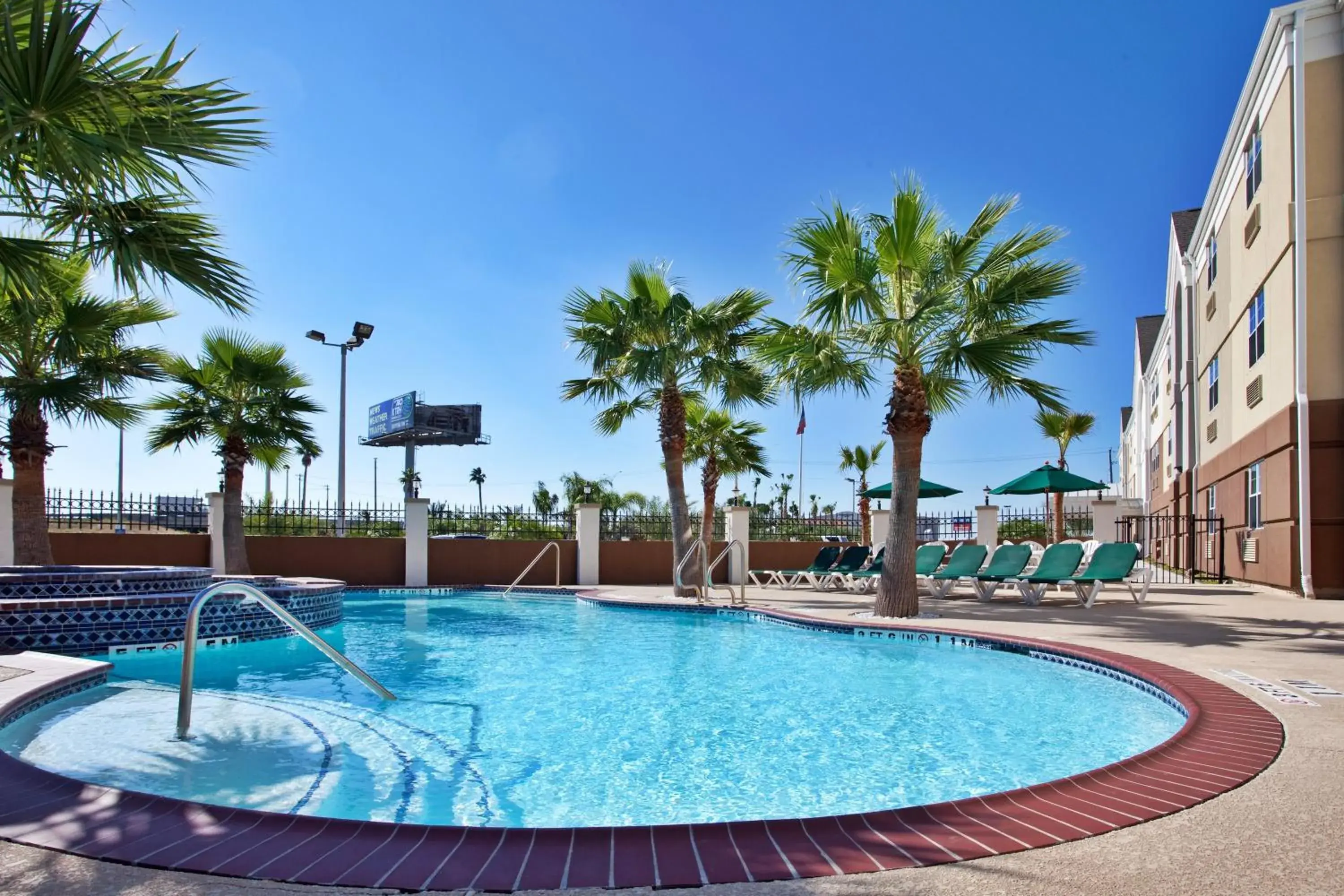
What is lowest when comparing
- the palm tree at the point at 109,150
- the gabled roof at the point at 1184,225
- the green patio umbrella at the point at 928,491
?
the green patio umbrella at the point at 928,491

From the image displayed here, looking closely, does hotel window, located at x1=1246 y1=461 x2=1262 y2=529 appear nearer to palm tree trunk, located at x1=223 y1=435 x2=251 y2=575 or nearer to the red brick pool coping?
the red brick pool coping

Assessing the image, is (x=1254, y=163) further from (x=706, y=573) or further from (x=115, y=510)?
(x=115, y=510)

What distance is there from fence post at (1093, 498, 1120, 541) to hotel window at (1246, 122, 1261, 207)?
703 cm

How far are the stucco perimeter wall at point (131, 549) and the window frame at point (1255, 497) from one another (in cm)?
1995

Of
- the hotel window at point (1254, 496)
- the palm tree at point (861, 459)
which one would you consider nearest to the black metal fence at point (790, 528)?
the palm tree at point (861, 459)

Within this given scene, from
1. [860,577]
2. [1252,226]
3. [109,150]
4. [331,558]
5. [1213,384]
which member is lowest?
[860,577]

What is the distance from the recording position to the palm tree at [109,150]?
412 cm

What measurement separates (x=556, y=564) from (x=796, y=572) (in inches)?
219

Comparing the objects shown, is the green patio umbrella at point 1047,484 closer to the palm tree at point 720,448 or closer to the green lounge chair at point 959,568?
the green lounge chair at point 959,568

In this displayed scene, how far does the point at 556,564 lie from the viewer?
1945 cm

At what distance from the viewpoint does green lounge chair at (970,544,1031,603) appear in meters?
13.2

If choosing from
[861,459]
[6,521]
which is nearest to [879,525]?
[861,459]

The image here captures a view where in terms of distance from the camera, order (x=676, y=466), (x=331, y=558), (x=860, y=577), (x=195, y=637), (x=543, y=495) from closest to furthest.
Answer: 1. (x=195, y=637)
2. (x=860, y=577)
3. (x=676, y=466)
4. (x=331, y=558)
5. (x=543, y=495)

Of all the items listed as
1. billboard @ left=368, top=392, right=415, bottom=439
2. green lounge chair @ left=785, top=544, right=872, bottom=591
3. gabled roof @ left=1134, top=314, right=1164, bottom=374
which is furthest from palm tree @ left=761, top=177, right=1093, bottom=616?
billboard @ left=368, top=392, right=415, bottom=439
